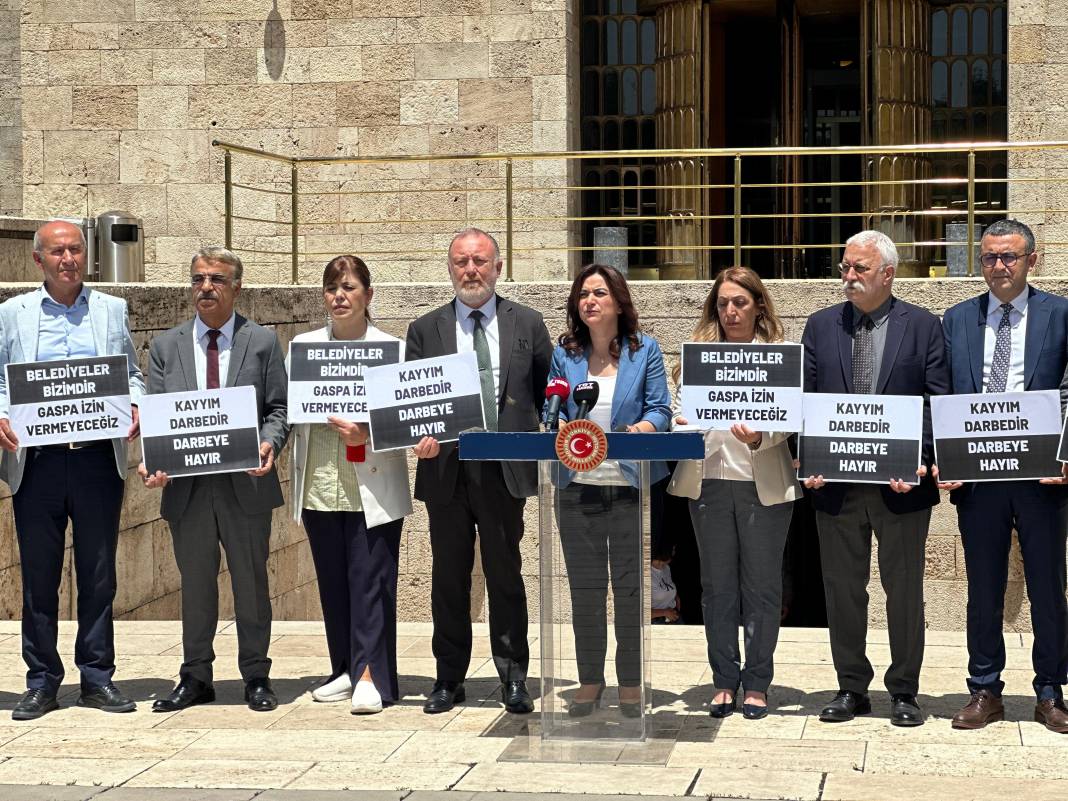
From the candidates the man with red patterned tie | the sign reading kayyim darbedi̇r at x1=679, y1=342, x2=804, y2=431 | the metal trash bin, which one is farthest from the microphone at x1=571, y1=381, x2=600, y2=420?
the metal trash bin

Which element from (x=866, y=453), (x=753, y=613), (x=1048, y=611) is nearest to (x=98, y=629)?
(x=753, y=613)

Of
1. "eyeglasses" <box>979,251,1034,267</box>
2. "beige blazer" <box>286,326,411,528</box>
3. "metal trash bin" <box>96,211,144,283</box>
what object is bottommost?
"beige blazer" <box>286,326,411,528</box>

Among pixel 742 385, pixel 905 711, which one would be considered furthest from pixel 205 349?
pixel 905 711

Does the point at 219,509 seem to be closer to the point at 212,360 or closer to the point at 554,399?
the point at 212,360

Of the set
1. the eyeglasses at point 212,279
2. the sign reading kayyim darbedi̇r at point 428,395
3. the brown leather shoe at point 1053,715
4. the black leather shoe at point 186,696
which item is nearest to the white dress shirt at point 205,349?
the eyeglasses at point 212,279

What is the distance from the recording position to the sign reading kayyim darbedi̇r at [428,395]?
281 inches

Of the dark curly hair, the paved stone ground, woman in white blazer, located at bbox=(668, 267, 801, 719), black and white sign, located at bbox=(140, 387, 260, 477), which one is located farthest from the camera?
black and white sign, located at bbox=(140, 387, 260, 477)

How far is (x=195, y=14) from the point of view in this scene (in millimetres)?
16125

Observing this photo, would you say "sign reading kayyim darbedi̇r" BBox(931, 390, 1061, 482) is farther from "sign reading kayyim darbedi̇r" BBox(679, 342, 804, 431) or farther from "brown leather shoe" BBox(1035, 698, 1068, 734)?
"brown leather shoe" BBox(1035, 698, 1068, 734)

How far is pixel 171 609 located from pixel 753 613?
5.01m

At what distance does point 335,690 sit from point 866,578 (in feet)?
8.18

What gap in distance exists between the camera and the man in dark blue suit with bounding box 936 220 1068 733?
6879 mm

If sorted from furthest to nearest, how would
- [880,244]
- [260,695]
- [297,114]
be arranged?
[297,114] < [260,695] < [880,244]

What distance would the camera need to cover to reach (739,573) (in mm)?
7184
